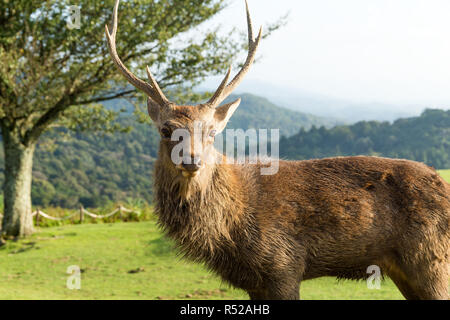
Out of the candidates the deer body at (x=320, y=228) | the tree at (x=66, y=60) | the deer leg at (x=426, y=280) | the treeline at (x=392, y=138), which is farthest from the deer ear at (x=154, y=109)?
the treeline at (x=392, y=138)

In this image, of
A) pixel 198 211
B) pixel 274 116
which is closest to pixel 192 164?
pixel 198 211

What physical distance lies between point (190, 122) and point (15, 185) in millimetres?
10683

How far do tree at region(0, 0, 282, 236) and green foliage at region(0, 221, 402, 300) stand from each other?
1.72 m

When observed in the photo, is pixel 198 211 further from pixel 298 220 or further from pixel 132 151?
pixel 132 151

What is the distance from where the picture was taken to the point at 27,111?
1232 centimetres

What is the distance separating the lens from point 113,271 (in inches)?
386

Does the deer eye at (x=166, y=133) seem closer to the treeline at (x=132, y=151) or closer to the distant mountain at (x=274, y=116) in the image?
the treeline at (x=132, y=151)

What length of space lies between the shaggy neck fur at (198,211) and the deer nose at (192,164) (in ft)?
0.99

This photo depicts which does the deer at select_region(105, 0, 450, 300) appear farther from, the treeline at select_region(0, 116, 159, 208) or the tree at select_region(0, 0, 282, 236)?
the treeline at select_region(0, 116, 159, 208)

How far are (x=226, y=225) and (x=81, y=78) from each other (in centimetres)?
1005

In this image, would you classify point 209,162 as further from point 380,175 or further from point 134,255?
point 134,255

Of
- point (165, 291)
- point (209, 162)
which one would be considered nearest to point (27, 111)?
point (165, 291)

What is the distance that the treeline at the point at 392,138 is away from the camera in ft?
67.3
